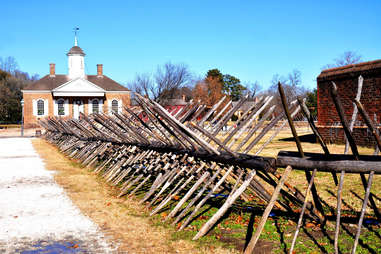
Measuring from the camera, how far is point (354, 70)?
16.1 metres

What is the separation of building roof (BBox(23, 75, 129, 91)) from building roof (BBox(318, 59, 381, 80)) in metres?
36.3

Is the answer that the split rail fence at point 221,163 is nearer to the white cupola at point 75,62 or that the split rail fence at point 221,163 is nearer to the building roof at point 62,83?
the building roof at point 62,83

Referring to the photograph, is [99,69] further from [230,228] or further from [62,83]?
[230,228]

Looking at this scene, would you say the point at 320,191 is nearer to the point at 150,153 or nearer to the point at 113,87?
the point at 150,153

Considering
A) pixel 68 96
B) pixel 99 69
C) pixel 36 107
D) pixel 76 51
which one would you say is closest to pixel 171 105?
pixel 68 96

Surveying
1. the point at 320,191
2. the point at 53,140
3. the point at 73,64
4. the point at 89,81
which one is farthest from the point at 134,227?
the point at 73,64

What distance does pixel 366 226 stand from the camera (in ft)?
17.3

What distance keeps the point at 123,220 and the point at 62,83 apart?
47.2 meters

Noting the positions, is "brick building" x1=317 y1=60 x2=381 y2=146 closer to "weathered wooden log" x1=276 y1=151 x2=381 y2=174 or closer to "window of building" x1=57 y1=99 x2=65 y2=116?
"weathered wooden log" x1=276 y1=151 x2=381 y2=174

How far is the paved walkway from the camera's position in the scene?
494cm

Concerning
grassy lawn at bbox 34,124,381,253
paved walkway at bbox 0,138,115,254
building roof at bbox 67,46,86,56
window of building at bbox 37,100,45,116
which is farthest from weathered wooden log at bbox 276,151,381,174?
building roof at bbox 67,46,86,56

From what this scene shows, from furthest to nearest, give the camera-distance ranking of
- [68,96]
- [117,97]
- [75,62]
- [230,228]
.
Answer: [75,62], [117,97], [68,96], [230,228]

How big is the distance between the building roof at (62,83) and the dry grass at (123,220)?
4110 centimetres

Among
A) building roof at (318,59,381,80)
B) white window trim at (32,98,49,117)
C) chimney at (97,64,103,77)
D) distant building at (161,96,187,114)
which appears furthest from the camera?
chimney at (97,64,103,77)
